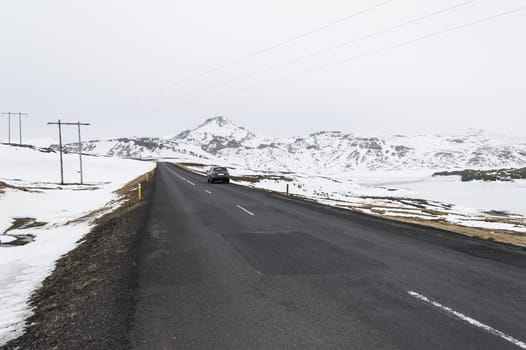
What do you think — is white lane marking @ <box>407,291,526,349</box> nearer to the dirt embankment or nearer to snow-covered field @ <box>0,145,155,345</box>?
the dirt embankment

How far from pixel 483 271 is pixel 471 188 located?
51.4 meters

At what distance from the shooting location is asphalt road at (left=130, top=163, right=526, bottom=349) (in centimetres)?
412

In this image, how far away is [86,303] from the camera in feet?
17.6

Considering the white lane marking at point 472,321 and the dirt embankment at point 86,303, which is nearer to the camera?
the white lane marking at point 472,321

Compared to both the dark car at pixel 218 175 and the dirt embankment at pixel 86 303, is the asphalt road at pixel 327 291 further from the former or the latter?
the dark car at pixel 218 175

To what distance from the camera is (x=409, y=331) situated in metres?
4.23

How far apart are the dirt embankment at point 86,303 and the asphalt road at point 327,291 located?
26 centimetres

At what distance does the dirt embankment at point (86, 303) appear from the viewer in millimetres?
4188

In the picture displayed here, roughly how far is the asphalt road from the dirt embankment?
0.26 metres

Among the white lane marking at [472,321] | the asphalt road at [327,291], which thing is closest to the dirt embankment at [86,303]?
the asphalt road at [327,291]

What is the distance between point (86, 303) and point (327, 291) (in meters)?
3.85

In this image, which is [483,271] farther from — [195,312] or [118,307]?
[118,307]

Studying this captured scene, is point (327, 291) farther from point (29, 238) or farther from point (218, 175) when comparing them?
point (218, 175)

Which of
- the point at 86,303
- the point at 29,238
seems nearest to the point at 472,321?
the point at 86,303
